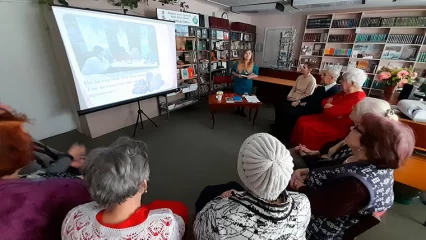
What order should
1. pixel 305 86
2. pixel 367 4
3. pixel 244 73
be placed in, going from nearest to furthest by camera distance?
pixel 305 86
pixel 244 73
pixel 367 4

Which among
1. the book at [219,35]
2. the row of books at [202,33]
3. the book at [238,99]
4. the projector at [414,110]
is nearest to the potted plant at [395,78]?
the projector at [414,110]

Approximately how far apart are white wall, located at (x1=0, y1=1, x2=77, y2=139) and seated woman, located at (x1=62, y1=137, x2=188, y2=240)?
2.44m

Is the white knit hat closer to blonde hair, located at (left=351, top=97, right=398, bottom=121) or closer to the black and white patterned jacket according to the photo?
the black and white patterned jacket

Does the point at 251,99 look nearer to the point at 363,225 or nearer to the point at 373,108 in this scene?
the point at 373,108

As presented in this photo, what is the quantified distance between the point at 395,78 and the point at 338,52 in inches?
162

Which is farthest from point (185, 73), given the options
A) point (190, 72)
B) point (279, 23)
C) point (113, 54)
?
point (279, 23)

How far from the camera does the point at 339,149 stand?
1453 mm

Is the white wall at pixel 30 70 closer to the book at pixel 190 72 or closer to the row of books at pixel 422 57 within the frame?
the book at pixel 190 72

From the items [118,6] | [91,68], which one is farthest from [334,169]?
[118,6]

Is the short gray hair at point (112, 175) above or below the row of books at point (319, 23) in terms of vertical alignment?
below

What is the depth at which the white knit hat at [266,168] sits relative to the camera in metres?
0.64

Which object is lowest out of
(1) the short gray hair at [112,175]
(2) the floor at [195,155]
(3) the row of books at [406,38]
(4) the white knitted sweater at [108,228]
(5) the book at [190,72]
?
(2) the floor at [195,155]

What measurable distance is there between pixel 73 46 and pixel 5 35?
3.34ft

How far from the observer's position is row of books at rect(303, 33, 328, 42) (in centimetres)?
569
